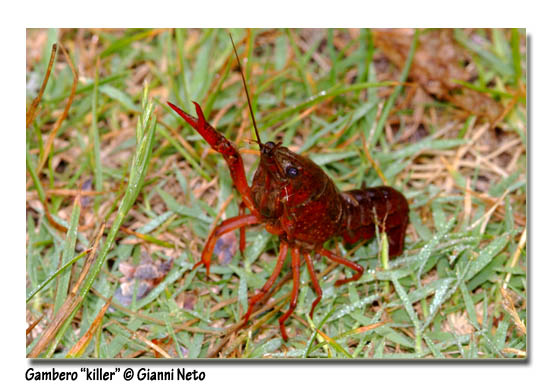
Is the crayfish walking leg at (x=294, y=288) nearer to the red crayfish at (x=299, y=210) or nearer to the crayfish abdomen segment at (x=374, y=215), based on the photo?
the red crayfish at (x=299, y=210)

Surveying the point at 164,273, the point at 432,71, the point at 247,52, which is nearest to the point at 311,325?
the point at 164,273

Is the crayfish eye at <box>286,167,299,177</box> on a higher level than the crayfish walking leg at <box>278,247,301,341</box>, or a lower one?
higher

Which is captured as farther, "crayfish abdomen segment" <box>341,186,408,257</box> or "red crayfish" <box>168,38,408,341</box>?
"crayfish abdomen segment" <box>341,186,408,257</box>

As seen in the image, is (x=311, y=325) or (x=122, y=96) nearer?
(x=311, y=325)

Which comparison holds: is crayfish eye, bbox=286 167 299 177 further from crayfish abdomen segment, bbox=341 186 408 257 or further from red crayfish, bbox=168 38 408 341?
crayfish abdomen segment, bbox=341 186 408 257

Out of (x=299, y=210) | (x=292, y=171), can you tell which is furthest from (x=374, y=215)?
(x=292, y=171)

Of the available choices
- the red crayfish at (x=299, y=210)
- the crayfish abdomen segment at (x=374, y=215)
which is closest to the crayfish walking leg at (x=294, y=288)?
the red crayfish at (x=299, y=210)

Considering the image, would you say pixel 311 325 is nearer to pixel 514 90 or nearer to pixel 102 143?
pixel 102 143

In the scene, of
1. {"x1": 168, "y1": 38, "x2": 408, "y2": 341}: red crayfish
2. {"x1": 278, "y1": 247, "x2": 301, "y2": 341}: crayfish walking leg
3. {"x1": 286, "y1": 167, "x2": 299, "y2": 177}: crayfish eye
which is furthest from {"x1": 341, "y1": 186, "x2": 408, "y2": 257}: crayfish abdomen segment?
{"x1": 286, "y1": 167, "x2": 299, "y2": 177}: crayfish eye
